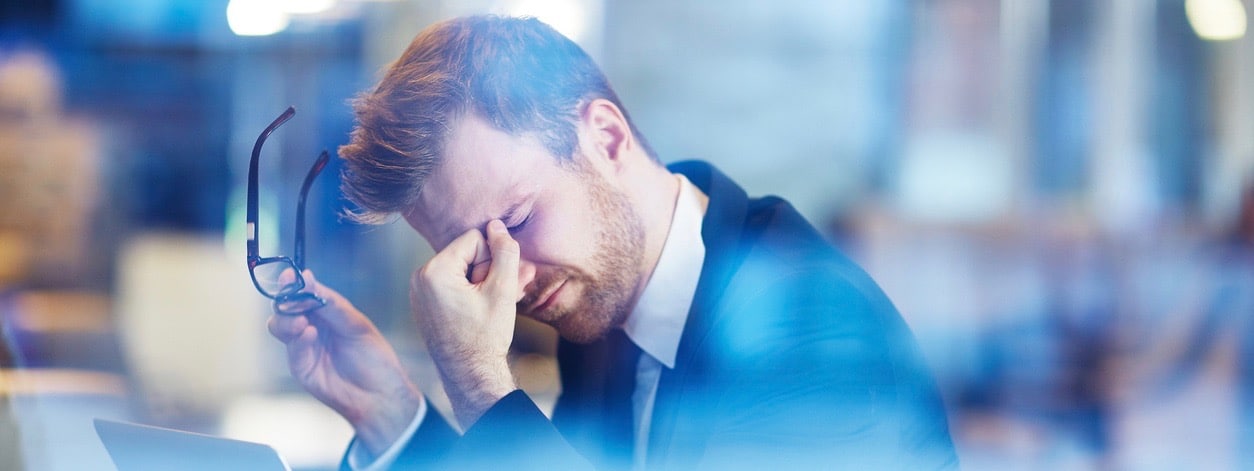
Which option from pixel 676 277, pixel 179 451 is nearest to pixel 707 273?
pixel 676 277

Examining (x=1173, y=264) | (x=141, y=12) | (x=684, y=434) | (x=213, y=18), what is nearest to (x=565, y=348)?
(x=684, y=434)

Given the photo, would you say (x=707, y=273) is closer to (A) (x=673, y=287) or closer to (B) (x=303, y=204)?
(A) (x=673, y=287)

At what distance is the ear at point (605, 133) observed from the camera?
39 centimetres

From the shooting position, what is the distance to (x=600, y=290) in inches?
15.9

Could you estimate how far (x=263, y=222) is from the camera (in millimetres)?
421

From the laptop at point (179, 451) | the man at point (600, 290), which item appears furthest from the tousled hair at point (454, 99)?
the laptop at point (179, 451)

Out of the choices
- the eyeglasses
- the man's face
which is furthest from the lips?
the eyeglasses

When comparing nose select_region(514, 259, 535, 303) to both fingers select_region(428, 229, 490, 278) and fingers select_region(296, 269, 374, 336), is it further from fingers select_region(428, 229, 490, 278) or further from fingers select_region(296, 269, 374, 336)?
fingers select_region(296, 269, 374, 336)

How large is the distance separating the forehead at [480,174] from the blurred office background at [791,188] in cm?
4

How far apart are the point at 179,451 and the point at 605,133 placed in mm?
218

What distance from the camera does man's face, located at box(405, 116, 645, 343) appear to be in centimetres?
37

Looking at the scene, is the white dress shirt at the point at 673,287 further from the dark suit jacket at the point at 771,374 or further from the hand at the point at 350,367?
the hand at the point at 350,367

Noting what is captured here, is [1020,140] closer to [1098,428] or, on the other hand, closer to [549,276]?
[1098,428]

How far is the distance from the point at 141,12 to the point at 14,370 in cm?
136
